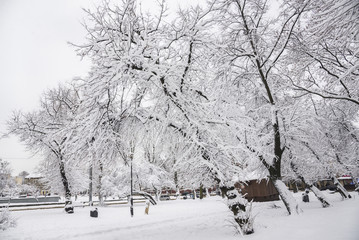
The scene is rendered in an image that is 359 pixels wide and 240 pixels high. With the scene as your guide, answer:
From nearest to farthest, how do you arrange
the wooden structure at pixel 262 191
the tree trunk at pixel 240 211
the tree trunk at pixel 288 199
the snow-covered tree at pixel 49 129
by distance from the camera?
the tree trunk at pixel 240 211 → the tree trunk at pixel 288 199 → the snow-covered tree at pixel 49 129 → the wooden structure at pixel 262 191

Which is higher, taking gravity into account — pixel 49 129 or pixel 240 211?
pixel 49 129

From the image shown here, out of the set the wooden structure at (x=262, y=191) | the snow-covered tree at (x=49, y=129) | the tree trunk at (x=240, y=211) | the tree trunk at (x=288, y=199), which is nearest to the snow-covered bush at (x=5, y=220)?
the snow-covered tree at (x=49, y=129)

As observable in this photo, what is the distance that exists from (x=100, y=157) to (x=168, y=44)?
436 centimetres

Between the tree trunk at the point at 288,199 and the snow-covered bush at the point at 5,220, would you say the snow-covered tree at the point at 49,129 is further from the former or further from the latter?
the tree trunk at the point at 288,199

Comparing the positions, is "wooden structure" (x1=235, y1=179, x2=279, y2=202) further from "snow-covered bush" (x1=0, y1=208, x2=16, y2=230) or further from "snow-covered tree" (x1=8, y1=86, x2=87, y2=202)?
"snow-covered bush" (x1=0, y1=208, x2=16, y2=230)

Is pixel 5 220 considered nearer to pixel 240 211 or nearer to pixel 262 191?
pixel 240 211

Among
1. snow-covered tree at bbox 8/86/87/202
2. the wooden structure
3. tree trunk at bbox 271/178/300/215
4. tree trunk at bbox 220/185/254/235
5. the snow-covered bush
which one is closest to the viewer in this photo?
tree trunk at bbox 220/185/254/235

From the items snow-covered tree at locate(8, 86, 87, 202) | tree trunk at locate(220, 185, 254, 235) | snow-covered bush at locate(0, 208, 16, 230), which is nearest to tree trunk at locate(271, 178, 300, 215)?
tree trunk at locate(220, 185, 254, 235)

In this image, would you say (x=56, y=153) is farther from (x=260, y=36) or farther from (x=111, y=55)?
(x=260, y=36)

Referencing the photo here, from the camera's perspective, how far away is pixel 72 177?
19.6m

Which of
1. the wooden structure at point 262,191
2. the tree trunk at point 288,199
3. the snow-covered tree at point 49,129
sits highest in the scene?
the snow-covered tree at point 49,129

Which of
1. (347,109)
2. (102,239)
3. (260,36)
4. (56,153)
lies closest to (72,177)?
(56,153)

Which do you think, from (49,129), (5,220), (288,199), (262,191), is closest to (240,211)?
(288,199)

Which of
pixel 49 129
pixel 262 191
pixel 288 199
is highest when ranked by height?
pixel 49 129
